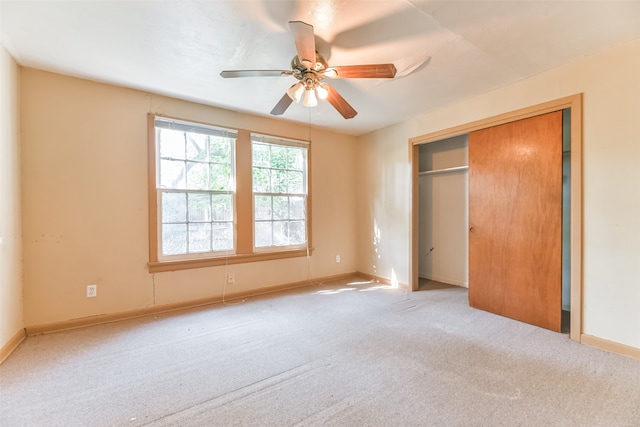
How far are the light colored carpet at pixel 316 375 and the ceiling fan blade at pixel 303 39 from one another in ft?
7.13

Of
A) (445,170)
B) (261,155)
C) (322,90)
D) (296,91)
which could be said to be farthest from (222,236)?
(445,170)

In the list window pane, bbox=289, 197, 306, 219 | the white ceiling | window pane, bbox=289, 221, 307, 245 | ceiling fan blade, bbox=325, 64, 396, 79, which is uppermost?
the white ceiling

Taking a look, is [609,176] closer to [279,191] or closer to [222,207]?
[279,191]

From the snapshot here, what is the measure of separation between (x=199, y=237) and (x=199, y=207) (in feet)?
1.19

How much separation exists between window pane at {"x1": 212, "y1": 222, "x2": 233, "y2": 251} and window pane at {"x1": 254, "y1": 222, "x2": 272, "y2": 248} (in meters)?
0.36

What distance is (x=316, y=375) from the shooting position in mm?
1931

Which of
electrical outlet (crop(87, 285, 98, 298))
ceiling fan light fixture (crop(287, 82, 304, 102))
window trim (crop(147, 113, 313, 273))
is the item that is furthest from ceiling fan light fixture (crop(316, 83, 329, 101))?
electrical outlet (crop(87, 285, 98, 298))

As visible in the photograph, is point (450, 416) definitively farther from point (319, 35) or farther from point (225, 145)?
point (225, 145)

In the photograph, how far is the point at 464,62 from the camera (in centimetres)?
242

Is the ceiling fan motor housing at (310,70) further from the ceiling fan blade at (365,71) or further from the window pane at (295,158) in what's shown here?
the window pane at (295,158)

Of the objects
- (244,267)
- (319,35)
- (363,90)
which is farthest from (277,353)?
(363,90)

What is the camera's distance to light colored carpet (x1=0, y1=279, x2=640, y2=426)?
5.10 ft

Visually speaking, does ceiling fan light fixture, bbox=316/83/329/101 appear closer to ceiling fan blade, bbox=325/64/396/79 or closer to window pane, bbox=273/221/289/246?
ceiling fan blade, bbox=325/64/396/79

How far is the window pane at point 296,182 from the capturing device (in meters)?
4.16
